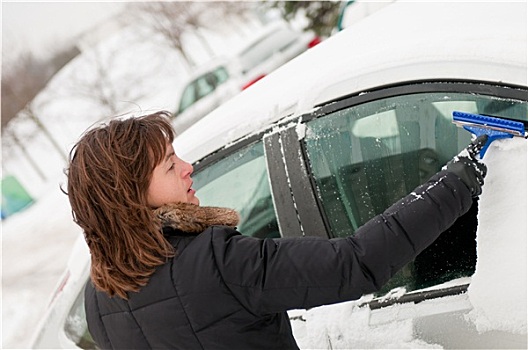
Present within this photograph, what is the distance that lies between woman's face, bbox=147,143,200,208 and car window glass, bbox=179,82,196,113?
8969 mm

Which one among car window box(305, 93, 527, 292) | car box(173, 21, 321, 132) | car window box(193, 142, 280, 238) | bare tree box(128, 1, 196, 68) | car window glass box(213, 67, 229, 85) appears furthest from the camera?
bare tree box(128, 1, 196, 68)

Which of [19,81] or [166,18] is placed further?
[166,18]

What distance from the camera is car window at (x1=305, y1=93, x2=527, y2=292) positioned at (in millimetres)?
1374

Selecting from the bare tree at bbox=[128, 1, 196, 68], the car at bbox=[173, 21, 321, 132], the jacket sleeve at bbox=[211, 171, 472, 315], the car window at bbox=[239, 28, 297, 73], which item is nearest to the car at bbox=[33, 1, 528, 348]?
the jacket sleeve at bbox=[211, 171, 472, 315]

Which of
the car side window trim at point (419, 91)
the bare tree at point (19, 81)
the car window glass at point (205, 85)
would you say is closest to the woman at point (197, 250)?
the car side window trim at point (419, 91)

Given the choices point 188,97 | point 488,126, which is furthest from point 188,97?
point 488,126

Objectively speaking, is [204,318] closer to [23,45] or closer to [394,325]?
[394,325]

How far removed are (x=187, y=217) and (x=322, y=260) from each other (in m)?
0.34

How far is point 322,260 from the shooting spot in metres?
1.09

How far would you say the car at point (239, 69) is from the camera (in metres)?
8.40

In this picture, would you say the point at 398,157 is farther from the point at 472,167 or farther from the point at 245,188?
the point at 245,188

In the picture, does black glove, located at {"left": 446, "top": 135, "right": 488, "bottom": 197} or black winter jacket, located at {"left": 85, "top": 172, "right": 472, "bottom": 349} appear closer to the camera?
black winter jacket, located at {"left": 85, "top": 172, "right": 472, "bottom": 349}

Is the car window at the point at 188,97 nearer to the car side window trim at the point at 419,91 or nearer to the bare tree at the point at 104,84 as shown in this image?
the bare tree at the point at 104,84

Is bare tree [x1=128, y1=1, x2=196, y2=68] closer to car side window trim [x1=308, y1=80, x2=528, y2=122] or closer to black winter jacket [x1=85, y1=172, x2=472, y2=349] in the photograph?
car side window trim [x1=308, y1=80, x2=528, y2=122]
